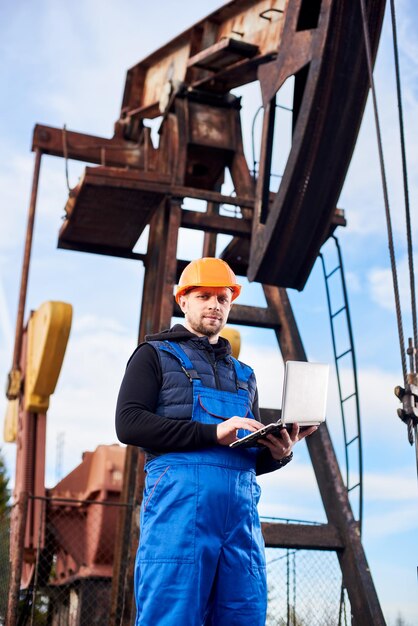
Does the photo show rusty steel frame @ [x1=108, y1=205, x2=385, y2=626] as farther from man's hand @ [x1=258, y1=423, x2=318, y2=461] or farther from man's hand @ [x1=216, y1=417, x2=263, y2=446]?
man's hand @ [x1=216, y1=417, x2=263, y2=446]

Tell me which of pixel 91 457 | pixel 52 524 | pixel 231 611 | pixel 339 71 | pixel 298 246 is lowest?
pixel 231 611

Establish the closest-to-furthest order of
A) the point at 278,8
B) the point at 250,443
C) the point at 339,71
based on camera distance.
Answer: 1. the point at 250,443
2. the point at 339,71
3. the point at 278,8

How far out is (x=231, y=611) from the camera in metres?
3.17

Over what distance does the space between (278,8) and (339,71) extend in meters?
1.91

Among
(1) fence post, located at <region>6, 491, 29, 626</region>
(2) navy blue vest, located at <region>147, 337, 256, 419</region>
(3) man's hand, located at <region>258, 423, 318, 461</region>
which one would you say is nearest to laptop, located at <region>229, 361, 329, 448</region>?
(3) man's hand, located at <region>258, 423, 318, 461</region>

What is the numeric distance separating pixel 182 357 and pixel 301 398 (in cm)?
53

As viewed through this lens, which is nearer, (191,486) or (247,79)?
(191,486)

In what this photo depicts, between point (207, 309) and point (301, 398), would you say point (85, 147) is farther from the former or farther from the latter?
point (301, 398)

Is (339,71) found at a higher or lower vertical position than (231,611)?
higher

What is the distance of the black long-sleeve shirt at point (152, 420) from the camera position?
318 cm

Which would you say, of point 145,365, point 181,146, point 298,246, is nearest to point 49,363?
point 181,146

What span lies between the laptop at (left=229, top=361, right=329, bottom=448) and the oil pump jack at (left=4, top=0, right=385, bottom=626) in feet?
12.3

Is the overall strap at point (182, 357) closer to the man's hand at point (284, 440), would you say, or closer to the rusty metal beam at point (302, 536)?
the man's hand at point (284, 440)

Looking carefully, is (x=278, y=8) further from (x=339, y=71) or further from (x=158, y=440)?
(x=158, y=440)
